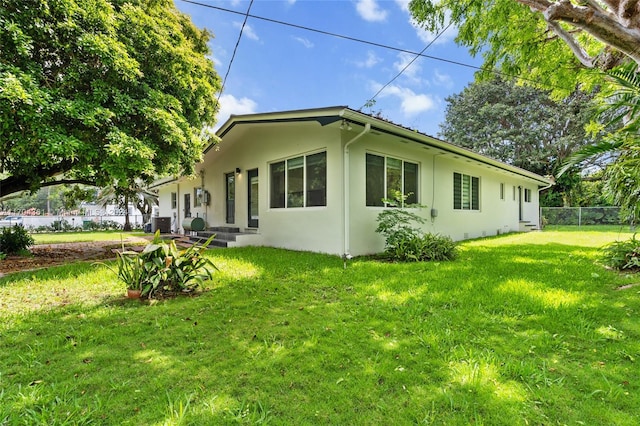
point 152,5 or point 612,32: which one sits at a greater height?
point 152,5

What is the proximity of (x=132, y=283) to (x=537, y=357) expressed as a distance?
458cm

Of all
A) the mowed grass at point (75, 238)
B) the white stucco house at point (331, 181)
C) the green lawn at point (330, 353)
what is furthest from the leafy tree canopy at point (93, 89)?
the mowed grass at point (75, 238)

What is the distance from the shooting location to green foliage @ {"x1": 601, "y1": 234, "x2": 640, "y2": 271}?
16.9 ft

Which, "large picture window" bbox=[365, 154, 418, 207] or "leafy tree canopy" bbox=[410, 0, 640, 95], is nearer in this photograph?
"large picture window" bbox=[365, 154, 418, 207]

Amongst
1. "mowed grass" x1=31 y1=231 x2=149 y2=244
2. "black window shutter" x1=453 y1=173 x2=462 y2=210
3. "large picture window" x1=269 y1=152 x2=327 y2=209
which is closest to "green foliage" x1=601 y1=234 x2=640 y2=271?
"black window shutter" x1=453 y1=173 x2=462 y2=210

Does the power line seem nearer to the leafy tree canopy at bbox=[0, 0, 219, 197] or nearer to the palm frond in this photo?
the leafy tree canopy at bbox=[0, 0, 219, 197]

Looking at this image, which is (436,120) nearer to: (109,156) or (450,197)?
(450,197)

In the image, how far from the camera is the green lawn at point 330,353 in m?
1.81

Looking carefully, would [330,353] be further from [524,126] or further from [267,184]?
[524,126]

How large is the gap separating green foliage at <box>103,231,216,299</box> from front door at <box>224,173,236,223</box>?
22.0 ft

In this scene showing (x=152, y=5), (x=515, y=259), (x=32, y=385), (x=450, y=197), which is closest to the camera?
(x=32, y=385)

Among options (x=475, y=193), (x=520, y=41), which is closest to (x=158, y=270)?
(x=520, y=41)

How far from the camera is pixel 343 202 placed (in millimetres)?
6762

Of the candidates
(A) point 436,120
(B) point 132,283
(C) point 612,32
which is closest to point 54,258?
(B) point 132,283
